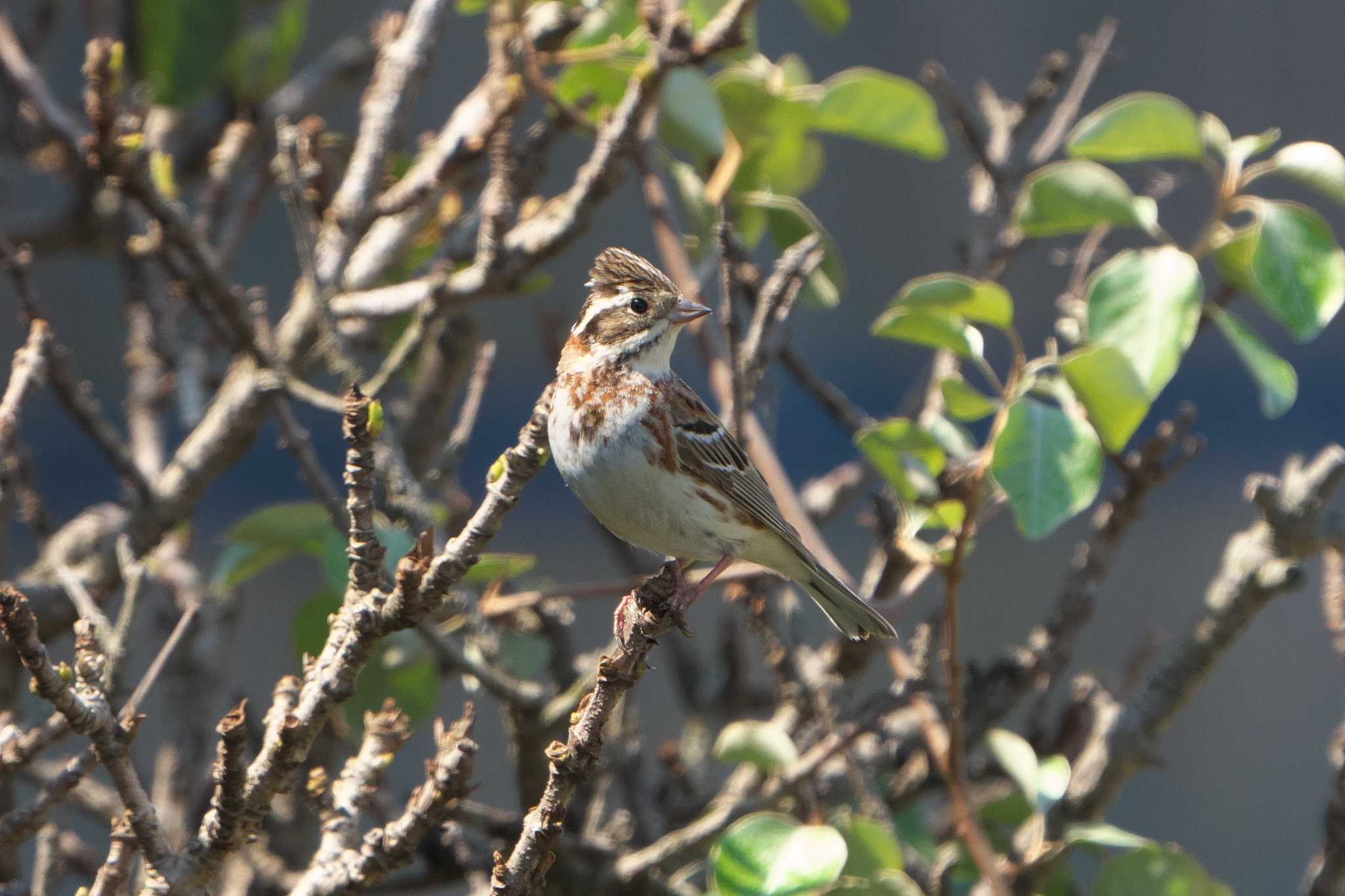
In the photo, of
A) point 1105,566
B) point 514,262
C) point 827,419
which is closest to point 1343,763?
point 1105,566

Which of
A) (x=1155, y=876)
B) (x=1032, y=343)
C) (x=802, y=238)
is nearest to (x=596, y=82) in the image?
(x=802, y=238)

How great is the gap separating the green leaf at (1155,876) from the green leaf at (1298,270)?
3.26 ft

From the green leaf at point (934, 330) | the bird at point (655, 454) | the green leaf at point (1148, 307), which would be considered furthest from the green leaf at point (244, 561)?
the green leaf at point (1148, 307)

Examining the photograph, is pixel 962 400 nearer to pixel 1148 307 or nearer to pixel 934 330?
pixel 934 330

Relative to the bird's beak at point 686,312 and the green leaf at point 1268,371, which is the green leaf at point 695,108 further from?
the green leaf at point 1268,371

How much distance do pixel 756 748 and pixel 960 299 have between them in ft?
3.24

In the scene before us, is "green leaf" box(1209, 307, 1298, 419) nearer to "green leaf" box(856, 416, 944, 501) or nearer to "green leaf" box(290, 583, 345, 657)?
"green leaf" box(856, 416, 944, 501)

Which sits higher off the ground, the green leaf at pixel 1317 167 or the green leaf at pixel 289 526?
the green leaf at pixel 1317 167

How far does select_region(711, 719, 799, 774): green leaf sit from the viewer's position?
2723 millimetres

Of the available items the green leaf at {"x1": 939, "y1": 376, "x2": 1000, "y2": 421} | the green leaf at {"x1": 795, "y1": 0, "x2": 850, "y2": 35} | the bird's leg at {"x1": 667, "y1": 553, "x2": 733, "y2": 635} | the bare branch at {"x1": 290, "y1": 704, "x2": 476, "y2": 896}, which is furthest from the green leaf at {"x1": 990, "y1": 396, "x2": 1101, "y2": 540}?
the green leaf at {"x1": 795, "y1": 0, "x2": 850, "y2": 35}

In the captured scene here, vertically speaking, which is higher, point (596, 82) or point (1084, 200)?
point (596, 82)

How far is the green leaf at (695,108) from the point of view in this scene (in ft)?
9.45

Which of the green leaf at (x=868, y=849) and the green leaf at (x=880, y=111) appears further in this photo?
the green leaf at (x=880, y=111)

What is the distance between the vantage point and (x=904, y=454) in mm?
2650
